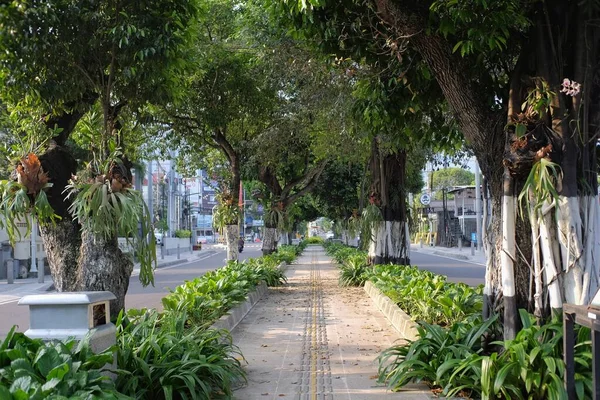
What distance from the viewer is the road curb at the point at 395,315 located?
8.98m

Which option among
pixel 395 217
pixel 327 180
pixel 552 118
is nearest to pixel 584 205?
pixel 552 118

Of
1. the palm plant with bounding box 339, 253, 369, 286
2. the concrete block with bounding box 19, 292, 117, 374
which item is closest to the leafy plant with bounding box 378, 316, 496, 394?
the concrete block with bounding box 19, 292, 117, 374

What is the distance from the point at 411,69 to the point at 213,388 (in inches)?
191

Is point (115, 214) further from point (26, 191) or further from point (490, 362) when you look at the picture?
point (490, 362)

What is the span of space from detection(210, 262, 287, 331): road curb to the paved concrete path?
0.46 feet

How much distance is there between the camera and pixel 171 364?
5.79 metres

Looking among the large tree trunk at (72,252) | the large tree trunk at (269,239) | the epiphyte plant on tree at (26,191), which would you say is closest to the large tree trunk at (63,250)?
the large tree trunk at (72,252)

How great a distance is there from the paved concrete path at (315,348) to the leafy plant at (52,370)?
201 cm

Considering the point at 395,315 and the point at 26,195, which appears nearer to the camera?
the point at 26,195

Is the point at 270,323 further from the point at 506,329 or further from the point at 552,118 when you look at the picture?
the point at 552,118

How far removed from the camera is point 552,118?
6391 millimetres

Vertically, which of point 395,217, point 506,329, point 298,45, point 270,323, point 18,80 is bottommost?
point 270,323

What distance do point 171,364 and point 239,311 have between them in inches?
244

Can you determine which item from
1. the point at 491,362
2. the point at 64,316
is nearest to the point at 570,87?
the point at 491,362
